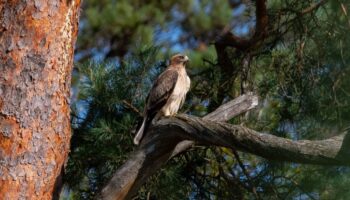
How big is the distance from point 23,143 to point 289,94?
2.03 meters

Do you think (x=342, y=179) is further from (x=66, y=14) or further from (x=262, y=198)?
(x=66, y=14)

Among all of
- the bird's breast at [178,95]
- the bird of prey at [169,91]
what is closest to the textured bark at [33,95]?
the bird of prey at [169,91]

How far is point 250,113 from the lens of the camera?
18.0ft

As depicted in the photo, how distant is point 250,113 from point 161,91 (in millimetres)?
634

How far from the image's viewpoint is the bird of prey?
17.2ft

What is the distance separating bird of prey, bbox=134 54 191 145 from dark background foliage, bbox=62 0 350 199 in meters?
0.07

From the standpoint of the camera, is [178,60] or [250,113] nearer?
[250,113]

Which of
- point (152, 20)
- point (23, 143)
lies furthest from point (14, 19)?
point (152, 20)

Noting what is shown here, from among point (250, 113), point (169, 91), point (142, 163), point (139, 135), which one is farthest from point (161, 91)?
point (142, 163)

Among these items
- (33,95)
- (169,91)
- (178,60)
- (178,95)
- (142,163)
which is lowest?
(142,163)

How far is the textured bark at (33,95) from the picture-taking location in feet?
12.8

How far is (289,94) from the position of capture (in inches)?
208

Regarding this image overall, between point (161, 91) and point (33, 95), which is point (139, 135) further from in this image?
point (161, 91)

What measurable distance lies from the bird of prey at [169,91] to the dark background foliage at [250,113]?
0.07 meters
